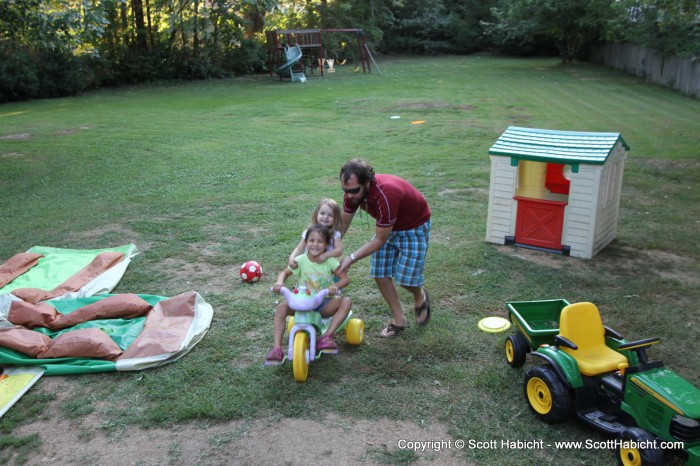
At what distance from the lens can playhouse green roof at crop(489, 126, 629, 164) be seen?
622 cm

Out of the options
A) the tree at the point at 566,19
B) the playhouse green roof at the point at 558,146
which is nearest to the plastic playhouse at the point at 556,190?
the playhouse green roof at the point at 558,146

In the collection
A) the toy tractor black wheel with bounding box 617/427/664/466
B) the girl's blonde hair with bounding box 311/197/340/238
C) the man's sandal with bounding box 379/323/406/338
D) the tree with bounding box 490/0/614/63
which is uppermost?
the tree with bounding box 490/0/614/63

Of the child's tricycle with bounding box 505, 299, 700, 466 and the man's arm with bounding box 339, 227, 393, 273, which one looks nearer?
the child's tricycle with bounding box 505, 299, 700, 466

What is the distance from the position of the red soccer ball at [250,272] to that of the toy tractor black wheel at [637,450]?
11.8ft

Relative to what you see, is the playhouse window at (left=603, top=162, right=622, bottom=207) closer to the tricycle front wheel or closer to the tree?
the tricycle front wheel

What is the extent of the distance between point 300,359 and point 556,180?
4181 millimetres

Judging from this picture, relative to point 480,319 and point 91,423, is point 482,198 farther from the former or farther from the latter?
point 91,423

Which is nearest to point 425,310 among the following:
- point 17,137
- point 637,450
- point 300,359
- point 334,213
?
point 334,213

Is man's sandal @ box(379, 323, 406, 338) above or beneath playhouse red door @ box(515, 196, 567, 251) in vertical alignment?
beneath

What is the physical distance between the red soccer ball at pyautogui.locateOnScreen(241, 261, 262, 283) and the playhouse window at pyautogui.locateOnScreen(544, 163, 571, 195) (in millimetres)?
3476

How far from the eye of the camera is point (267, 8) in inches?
749

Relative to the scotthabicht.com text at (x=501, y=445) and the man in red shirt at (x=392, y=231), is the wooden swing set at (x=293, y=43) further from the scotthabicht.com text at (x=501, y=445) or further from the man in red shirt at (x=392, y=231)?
the scotthabicht.com text at (x=501, y=445)

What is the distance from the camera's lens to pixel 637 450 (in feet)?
10.4

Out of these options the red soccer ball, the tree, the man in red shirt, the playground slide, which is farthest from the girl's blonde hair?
the tree
